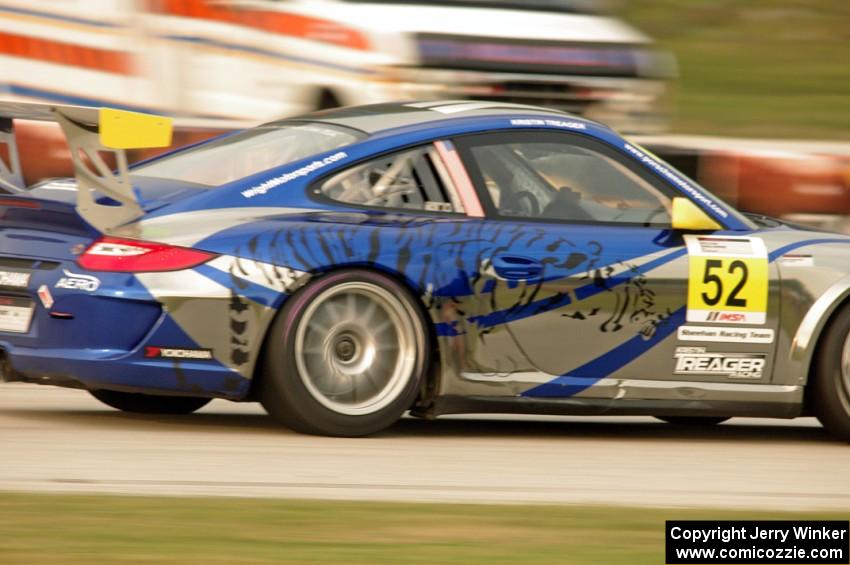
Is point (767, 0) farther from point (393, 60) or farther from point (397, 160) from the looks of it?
point (397, 160)

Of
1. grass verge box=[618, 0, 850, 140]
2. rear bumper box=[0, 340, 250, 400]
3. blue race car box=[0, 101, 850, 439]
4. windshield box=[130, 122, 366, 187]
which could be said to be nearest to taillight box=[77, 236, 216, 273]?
blue race car box=[0, 101, 850, 439]

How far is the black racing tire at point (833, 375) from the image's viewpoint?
7062mm

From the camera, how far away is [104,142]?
625 centimetres

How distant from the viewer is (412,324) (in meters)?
6.54

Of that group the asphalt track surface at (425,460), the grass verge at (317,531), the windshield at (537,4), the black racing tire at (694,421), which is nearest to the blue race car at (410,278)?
the asphalt track surface at (425,460)

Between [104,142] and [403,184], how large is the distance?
126 cm

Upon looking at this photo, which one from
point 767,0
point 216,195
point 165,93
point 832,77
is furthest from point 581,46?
point 767,0

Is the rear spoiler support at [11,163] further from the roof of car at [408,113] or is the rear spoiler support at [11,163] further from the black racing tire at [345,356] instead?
the black racing tire at [345,356]

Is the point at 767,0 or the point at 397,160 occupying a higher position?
the point at 767,0

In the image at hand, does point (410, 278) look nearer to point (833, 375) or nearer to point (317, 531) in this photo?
point (317, 531)

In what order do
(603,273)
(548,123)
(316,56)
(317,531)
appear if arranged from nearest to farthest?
(317,531), (603,273), (548,123), (316,56)

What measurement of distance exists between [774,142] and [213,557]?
52.8ft

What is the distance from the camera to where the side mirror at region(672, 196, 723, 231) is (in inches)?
270

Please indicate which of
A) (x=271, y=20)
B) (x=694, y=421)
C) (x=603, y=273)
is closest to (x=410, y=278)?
(x=603, y=273)
